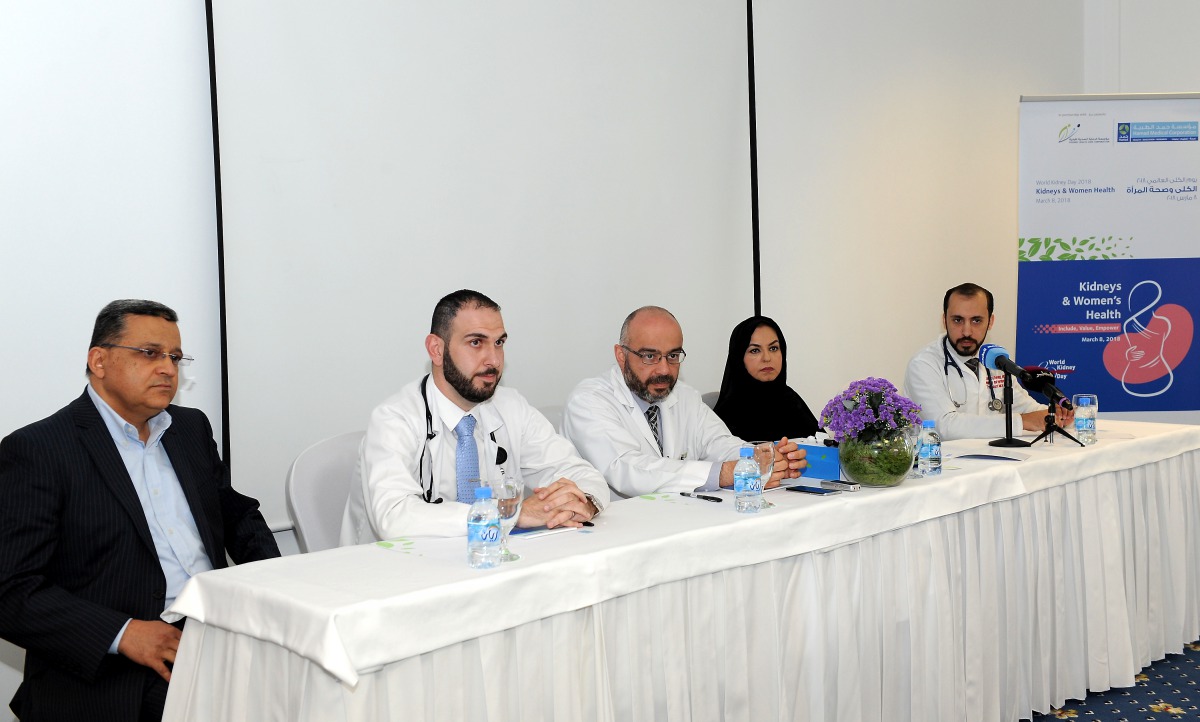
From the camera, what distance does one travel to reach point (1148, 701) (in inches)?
130

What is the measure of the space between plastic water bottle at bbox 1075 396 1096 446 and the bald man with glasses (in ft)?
3.98

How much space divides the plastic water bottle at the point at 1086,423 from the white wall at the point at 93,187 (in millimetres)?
3073

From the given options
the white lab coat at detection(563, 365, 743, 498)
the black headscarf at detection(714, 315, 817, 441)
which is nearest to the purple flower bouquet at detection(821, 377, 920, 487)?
the white lab coat at detection(563, 365, 743, 498)

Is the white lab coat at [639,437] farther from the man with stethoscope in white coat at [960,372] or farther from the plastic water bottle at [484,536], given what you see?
the man with stethoscope in white coat at [960,372]

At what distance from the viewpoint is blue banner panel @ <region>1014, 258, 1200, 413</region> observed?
6012 mm

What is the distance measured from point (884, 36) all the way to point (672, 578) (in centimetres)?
465

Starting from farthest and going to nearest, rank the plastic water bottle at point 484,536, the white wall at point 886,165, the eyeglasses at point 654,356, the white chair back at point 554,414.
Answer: the white wall at point 886,165 < the white chair back at point 554,414 < the eyeglasses at point 654,356 < the plastic water bottle at point 484,536

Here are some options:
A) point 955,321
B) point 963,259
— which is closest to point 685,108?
point 955,321

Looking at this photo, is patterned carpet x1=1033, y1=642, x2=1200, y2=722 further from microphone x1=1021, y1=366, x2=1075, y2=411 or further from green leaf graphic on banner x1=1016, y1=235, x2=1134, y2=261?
green leaf graphic on banner x1=1016, y1=235, x2=1134, y2=261

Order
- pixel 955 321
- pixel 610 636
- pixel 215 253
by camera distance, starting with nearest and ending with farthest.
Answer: pixel 610 636, pixel 215 253, pixel 955 321

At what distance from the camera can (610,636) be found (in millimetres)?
2189

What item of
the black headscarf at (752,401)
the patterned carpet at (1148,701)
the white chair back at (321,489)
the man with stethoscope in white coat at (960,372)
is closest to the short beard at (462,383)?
the white chair back at (321,489)

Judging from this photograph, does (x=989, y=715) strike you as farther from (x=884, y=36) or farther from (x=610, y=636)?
(x=884, y=36)

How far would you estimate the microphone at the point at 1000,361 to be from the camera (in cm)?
365
